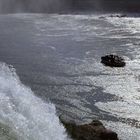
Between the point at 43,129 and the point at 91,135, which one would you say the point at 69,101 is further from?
the point at 43,129

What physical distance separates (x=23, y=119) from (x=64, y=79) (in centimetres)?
1699

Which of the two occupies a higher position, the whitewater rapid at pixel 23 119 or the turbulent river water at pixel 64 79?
the whitewater rapid at pixel 23 119

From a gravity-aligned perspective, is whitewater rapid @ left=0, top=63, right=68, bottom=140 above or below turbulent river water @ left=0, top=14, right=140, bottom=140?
above

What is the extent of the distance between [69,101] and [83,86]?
401 cm

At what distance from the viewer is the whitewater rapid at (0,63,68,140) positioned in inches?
522

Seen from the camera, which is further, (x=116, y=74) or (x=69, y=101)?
(x=116, y=74)

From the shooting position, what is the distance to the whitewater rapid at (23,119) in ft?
43.5

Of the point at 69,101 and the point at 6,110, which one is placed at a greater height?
the point at 6,110

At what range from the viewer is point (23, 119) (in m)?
14.2

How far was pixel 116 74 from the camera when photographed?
33031 mm

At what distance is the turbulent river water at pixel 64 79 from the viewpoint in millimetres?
15109

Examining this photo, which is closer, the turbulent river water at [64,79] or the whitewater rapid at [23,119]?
the whitewater rapid at [23,119]

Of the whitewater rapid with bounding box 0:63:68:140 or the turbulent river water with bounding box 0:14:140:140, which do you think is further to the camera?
the turbulent river water with bounding box 0:14:140:140

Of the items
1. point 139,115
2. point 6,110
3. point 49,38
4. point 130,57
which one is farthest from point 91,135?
point 49,38
